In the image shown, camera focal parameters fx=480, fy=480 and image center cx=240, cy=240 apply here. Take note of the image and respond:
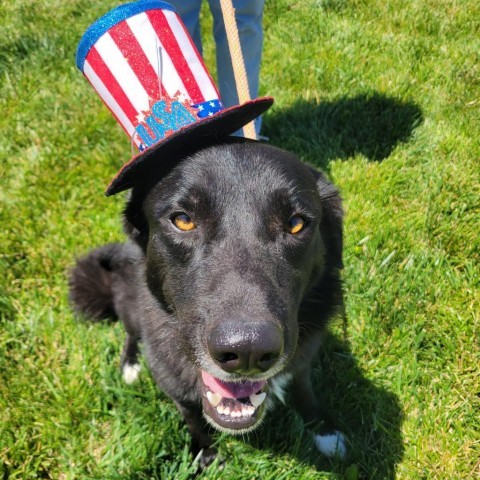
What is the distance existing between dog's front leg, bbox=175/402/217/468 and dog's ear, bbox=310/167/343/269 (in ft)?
3.13

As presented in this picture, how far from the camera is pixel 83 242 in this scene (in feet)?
10.5

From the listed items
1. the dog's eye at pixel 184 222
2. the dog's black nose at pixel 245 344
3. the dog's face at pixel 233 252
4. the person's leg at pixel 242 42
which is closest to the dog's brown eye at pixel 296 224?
the dog's face at pixel 233 252

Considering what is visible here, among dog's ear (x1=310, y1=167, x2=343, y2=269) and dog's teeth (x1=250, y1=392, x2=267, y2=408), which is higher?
dog's ear (x1=310, y1=167, x2=343, y2=269)

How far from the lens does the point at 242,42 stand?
10.9 feet

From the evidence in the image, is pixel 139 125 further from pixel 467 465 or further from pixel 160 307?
pixel 467 465

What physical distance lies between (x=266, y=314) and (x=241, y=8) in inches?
95.9

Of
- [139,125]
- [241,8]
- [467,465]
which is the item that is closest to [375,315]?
[467,465]

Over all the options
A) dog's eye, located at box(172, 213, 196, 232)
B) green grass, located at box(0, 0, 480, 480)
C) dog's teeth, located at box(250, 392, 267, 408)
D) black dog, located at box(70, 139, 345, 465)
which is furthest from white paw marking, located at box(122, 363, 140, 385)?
dog's eye, located at box(172, 213, 196, 232)

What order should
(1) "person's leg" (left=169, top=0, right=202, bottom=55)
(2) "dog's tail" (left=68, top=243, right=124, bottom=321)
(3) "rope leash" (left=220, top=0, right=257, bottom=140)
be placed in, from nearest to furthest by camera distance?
(3) "rope leash" (left=220, top=0, right=257, bottom=140) → (2) "dog's tail" (left=68, top=243, right=124, bottom=321) → (1) "person's leg" (left=169, top=0, right=202, bottom=55)

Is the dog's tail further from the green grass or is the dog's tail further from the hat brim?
the hat brim

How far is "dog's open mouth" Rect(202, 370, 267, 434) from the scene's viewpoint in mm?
1794

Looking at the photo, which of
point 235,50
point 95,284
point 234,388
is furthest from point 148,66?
point 95,284

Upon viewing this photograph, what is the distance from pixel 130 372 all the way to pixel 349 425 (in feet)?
3.94

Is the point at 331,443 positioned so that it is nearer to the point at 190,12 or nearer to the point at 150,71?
the point at 150,71
